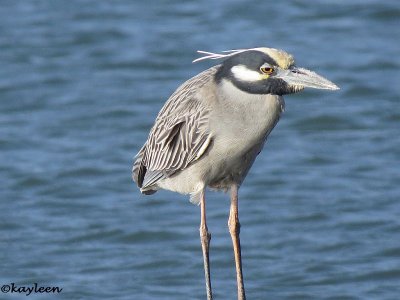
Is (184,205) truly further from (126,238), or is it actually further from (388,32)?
(388,32)

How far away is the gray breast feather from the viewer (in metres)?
9.00

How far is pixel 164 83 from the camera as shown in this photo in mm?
16750

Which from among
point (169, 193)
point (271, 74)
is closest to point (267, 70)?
point (271, 74)

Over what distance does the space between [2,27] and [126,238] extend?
657 cm

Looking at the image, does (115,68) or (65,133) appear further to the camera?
(115,68)

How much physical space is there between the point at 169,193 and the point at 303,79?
5902 millimetres

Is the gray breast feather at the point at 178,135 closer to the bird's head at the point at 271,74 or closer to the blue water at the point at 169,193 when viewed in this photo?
the bird's head at the point at 271,74

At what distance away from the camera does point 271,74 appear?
8438 mm

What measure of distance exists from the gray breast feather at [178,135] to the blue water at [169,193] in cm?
189

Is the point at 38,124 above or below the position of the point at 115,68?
below

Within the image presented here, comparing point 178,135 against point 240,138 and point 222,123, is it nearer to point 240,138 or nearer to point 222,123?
point 222,123

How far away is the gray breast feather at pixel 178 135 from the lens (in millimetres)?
9000

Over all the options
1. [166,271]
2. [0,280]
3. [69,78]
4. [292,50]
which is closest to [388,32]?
[292,50]

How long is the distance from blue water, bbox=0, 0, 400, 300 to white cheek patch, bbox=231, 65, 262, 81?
3039 mm
